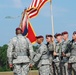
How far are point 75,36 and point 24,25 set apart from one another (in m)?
3.96

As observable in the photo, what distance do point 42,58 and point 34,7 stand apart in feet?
8.58

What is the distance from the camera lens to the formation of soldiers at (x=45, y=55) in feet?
38.7

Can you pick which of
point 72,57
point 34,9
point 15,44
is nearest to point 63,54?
point 72,57

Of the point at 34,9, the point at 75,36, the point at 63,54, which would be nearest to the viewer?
the point at 75,36

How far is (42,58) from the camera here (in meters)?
12.9

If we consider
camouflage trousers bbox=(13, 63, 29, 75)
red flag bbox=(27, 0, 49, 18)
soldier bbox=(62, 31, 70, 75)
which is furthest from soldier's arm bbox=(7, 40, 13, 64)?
red flag bbox=(27, 0, 49, 18)

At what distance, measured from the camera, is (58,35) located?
12688 millimetres

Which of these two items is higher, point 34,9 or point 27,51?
point 34,9

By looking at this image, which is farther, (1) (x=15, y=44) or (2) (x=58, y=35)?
(2) (x=58, y=35)

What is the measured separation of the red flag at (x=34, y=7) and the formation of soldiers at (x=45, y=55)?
1728mm

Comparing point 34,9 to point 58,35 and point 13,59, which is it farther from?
point 13,59

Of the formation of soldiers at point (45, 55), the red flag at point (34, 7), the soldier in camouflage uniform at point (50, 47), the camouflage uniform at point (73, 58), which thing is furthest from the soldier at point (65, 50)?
the red flag at point (34, 7)

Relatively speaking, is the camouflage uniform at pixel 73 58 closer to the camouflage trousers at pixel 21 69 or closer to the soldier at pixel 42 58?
the soldier at pixel 42 58

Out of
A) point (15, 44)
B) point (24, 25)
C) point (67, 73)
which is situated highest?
point (24, 25)
